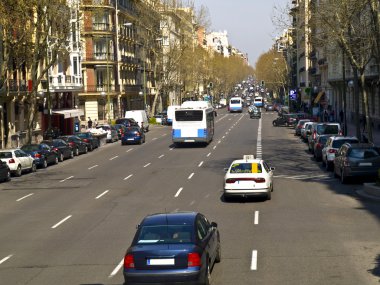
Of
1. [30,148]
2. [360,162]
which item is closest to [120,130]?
[30,148]

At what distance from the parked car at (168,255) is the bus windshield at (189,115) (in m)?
37.7

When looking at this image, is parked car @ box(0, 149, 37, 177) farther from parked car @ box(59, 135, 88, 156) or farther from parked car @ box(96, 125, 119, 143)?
parked car @ box(96, 125, 119, 143)

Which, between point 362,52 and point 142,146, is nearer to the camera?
point 362,52

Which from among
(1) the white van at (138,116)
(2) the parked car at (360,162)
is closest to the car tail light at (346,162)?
(2) the parked car at (360,162)

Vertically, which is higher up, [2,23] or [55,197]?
[2,23]

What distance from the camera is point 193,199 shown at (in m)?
25.4

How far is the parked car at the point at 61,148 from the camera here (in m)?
44.8

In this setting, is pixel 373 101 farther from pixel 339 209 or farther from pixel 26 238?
pixel 26 238

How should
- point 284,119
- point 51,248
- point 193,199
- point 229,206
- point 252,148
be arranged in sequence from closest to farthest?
point 51,248 → point 229,206 → point 193,199 → point 252,148 → point 284,119

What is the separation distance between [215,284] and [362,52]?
27.4 metres

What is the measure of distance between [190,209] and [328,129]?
75.9 ft

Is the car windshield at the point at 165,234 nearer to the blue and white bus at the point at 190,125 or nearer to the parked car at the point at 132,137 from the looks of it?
the blue and white bus at the point at 190,125

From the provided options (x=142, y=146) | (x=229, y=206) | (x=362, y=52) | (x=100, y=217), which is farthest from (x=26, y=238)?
(x=142, y=146)

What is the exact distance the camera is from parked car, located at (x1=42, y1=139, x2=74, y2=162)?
1762 inches
